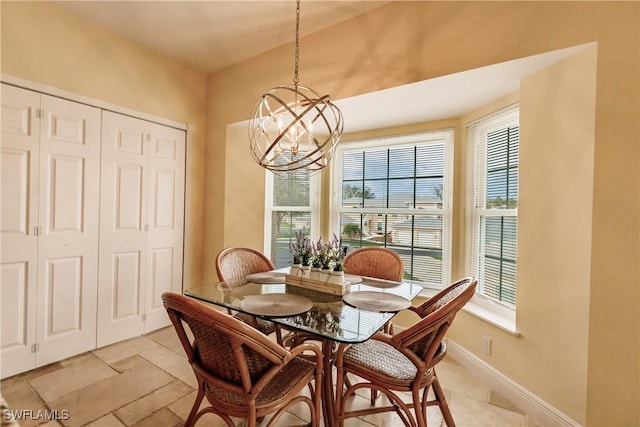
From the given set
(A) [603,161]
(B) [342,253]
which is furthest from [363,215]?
(A) [603,161]

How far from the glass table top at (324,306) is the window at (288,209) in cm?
147

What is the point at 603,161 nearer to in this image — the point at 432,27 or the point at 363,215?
the point at 432,27

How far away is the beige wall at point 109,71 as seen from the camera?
6.93ft

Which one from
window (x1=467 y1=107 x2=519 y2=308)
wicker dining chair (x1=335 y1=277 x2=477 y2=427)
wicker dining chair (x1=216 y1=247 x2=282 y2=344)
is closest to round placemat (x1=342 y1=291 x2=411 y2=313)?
wicker dining chair (x1=335 y1=277 x2=477 y2=427)

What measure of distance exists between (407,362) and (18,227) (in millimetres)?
2765

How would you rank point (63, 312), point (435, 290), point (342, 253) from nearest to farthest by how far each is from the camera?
1. point (342, 253)
2. point (63, 312)
3. point (435, 290)

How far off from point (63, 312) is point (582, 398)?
3.55 m

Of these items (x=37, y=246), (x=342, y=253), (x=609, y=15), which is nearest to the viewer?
(x=609, y=15)

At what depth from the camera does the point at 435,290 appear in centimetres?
293

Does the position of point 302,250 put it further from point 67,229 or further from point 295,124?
point 67,229

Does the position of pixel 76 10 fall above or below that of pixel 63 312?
above

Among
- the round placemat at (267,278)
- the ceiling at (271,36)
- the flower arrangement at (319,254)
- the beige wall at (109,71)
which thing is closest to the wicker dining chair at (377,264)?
the flower arrangement at (319,254)

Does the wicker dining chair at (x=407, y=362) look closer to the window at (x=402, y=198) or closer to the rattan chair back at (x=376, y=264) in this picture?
the rattan chair back at (x=376, y=264)

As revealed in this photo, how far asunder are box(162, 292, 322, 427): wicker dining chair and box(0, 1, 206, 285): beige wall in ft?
6.93
